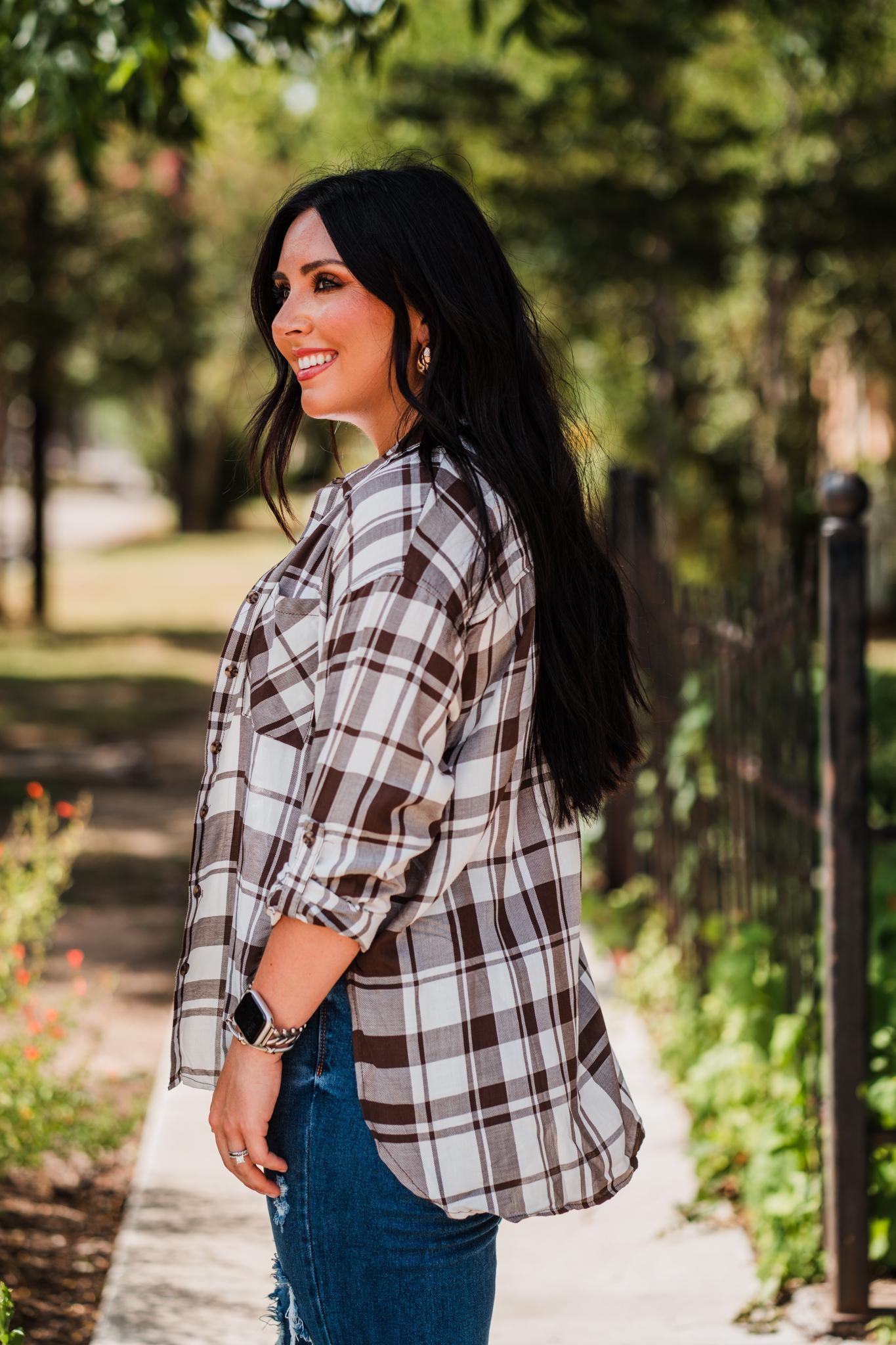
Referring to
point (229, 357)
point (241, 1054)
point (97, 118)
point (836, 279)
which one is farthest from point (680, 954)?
point (229, 357)

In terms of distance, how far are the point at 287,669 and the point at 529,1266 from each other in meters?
2.28

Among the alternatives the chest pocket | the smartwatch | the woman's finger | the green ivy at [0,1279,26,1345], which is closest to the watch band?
the smartwatch

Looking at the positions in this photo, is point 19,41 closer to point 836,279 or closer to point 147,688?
point 147,688

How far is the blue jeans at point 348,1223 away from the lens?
1.59 metres

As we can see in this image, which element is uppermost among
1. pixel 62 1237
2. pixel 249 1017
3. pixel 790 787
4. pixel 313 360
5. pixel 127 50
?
pixel 127 50

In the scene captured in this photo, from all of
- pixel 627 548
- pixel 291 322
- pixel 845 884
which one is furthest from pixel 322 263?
pixel 627 548

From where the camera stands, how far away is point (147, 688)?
46.3ft

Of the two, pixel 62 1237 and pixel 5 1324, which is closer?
pixel 5 1324

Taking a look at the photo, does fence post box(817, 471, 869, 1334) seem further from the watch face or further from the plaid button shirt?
the watch face

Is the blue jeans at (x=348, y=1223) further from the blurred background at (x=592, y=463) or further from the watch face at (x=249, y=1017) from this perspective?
the blurred background at (x=592, y=463)

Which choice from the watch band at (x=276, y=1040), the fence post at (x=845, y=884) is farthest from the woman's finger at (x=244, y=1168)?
the fence post at (x=845, y=884)

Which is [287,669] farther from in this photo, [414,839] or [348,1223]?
[348,1223]

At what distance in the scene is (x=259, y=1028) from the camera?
1.54m

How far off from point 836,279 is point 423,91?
5.01 m
